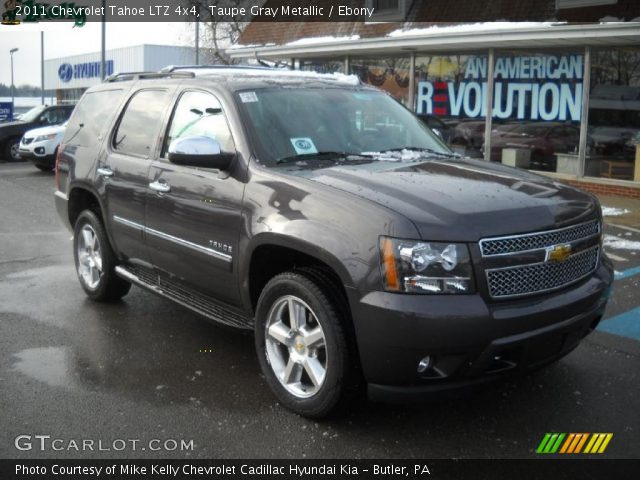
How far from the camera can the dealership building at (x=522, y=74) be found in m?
12.3

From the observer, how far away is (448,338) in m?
3.24

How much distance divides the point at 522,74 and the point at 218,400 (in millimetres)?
11508

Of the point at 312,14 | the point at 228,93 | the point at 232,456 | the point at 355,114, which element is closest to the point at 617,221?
the point at 355,114

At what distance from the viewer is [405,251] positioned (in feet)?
10.9

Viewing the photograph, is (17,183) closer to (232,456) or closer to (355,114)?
(355,114)

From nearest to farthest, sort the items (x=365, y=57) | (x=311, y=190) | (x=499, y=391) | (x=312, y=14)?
(x=311, y=190) → (x=499, y=391) → (x=365, y=57) → (x=312, y=14)

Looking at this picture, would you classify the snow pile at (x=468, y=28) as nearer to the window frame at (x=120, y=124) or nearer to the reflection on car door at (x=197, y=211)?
the window frame at (x=120, y=124)

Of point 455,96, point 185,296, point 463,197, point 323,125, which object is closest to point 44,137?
point 455,96

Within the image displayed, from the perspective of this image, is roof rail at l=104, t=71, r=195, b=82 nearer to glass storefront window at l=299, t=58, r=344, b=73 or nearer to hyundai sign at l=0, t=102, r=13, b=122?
glass storefront window at l=299, t=58, r=344, b=73

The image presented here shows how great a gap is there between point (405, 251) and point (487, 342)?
22.5 inches

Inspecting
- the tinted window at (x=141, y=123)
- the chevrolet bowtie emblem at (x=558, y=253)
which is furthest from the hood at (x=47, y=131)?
the chevrolet bowtie emblem at (x=558, y=253)

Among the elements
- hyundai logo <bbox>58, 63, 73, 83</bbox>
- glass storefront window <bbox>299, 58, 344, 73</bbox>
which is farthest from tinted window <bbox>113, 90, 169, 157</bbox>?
hyundai logo <bbox>58, 63, 73, 83</bbox>

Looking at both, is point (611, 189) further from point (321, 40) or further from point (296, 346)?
point (296, 346)

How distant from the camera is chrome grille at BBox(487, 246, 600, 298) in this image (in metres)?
3.38
